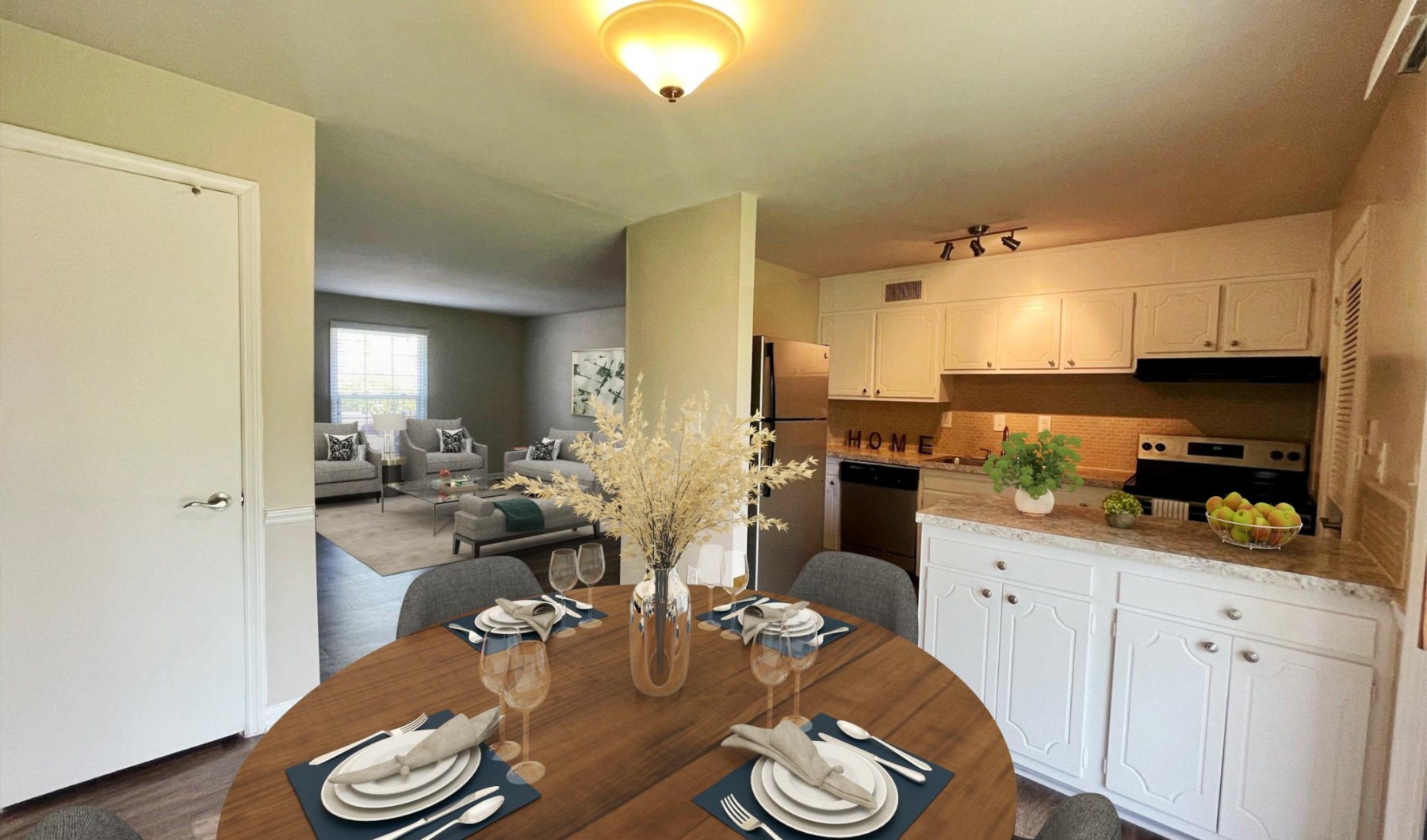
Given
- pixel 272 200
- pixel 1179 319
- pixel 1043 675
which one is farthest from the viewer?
pixel 1179 319

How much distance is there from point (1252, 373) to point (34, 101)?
5248mm

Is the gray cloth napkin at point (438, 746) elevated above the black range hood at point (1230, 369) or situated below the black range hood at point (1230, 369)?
below

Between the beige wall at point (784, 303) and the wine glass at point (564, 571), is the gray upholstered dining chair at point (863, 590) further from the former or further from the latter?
the beige wall at point (784, 303)

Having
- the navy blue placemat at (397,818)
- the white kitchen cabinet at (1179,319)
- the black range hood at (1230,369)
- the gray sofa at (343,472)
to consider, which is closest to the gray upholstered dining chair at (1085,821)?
the navy blue placemat at (397,818)

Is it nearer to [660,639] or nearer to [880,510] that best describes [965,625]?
[660,639]

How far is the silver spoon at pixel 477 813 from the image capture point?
31.2 inches

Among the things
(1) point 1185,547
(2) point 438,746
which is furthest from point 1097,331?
(2) point 438,746

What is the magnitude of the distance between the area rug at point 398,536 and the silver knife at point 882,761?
404cm

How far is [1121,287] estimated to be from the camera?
3.64 meters

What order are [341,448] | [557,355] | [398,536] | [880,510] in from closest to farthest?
1. [880,510]
2. [398,536]
3. [341,448]
4. [557,355]

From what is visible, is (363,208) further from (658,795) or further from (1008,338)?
(1008,338)

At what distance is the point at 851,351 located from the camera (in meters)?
4.85

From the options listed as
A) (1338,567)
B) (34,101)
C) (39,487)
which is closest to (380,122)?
(34,101)

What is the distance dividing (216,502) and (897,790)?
2447 millimetres
